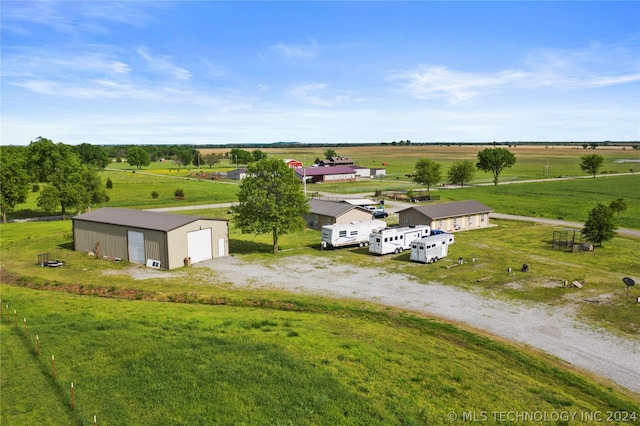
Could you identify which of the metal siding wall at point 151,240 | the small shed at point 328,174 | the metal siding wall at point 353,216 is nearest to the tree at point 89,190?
the metal siding wall at point 151,240

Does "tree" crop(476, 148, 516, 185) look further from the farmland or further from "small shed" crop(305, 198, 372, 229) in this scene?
the farmland

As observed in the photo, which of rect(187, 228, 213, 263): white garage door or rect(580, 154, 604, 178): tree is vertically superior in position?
rect(580, 154, 604, 178): tree

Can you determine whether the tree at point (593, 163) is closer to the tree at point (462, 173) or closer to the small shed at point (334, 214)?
the tree at point (462, 173)

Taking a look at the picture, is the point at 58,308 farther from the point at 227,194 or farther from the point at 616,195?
the point at 616,195

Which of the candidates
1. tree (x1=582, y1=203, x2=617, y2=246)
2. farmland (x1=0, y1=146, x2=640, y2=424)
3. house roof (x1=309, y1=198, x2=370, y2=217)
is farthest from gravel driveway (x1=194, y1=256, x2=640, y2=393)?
tree (x1=582, y1=203, x2=617, y2=246)

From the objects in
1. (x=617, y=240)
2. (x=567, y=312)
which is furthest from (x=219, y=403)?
(x=617, y=240)

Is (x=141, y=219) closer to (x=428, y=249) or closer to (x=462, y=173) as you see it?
(x=428, y=249)
